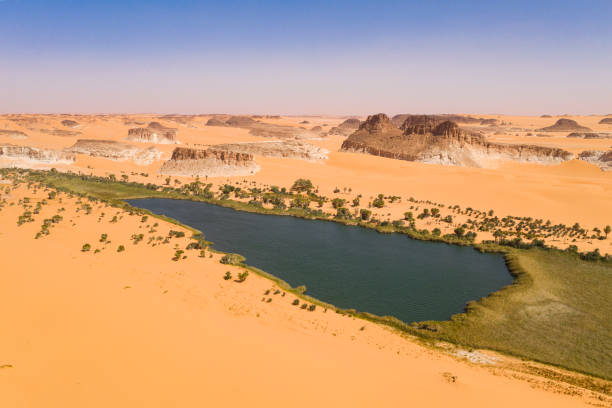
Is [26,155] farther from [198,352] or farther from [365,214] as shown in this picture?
[198,352]

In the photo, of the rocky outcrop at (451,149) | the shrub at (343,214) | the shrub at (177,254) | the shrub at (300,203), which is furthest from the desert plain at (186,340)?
the rocky outcrop at (451,149)

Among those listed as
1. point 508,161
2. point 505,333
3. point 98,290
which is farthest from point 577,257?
point 508,161

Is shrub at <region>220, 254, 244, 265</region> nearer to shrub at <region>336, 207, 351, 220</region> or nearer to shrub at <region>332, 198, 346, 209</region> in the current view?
Answer: shrub at <region>336, 207, 351, 220</region>

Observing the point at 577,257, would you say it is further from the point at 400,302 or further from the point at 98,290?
the point at 98,290

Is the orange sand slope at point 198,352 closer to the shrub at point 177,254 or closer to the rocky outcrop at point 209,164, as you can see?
the shrub at point 177,254

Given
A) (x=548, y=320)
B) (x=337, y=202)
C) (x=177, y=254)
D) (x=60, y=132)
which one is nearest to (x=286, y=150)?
(x=337, y=202)

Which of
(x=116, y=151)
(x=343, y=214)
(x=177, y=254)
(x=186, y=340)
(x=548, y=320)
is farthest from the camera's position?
(x=116, y=151)
